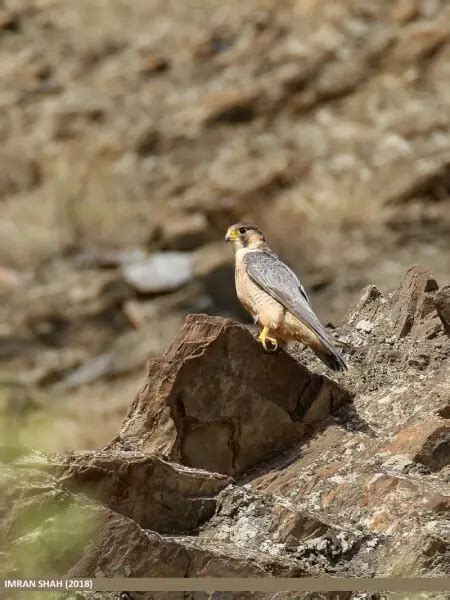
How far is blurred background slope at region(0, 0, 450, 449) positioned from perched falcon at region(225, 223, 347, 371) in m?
10.2

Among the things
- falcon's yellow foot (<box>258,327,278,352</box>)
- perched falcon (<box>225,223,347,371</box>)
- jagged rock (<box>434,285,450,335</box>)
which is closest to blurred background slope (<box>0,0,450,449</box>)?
perched falcon (<box>225,223,347,371</box>)

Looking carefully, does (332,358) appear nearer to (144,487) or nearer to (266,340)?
(266,340)

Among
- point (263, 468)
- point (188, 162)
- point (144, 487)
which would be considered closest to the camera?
point (144, 487)

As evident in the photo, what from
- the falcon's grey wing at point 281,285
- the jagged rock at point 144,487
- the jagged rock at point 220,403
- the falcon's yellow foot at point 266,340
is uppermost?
the falcon's grey wing at point 281,285

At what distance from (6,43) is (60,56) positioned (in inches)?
49.6

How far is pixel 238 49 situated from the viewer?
30.4 metres

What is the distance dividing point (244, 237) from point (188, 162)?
1839cm

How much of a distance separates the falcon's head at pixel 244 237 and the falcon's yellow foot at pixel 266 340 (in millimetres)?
1465

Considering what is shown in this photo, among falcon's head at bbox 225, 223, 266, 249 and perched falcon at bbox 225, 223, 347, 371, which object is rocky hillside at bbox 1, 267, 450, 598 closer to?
perched falcon at bbox 225, 223, 347, 371

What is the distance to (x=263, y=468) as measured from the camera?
8.19 metres

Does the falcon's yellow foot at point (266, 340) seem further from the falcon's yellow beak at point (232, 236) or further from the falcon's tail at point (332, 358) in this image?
the falcon's yellow beak at point (232, 236)

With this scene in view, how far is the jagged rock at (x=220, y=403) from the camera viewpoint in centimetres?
814

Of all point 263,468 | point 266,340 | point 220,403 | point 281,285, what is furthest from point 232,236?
point 263,468

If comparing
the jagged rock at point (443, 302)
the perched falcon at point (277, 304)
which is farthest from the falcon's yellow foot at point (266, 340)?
the jagged rock at point (443, 302)
